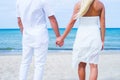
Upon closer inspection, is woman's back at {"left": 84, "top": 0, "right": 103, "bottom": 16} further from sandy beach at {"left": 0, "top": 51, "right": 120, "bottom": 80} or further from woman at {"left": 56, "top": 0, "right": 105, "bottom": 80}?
sandy beach at {"left": 0, "top": 51, "right": 120, "bottom": 80}

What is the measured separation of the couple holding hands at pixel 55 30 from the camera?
5102 millimetres

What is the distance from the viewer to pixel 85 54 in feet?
17.7

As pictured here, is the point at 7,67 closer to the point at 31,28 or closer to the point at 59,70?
the point at 59,70

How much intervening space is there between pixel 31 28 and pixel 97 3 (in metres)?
1.01

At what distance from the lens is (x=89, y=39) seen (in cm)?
534

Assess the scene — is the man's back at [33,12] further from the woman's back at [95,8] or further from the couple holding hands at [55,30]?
the woman's back at [95,8]

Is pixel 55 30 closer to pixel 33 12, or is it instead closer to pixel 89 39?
pixel 33 12

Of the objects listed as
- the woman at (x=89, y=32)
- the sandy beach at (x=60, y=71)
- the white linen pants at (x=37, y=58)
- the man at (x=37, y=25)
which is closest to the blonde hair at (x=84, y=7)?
the woman at (x=89, y=32)

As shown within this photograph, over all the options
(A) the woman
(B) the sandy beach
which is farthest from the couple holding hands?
(B) the sandy beach

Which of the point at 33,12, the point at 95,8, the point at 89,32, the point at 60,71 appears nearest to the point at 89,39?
the point at 89,32

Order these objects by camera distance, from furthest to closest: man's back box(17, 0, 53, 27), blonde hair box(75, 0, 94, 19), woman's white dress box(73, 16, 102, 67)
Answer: woman's white dress box(73, 16, 102, 67) → blonde hair box(75, 0, 94, 19) → man's back box(17, 0, 53, 27)

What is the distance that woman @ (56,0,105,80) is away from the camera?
5230 mm

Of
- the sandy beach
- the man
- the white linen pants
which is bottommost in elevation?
the sandy beach

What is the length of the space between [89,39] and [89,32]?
0.34ft
